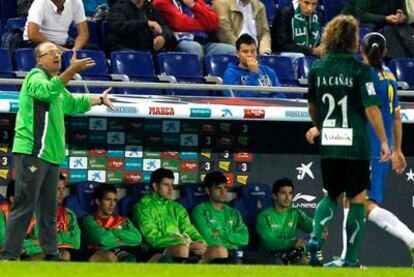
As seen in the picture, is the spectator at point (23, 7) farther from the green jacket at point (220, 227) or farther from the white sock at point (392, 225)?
the white sock at point (392, 225)

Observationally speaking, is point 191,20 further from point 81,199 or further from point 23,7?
point 81,199

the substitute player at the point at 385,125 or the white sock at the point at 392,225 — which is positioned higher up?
the substitute player at the point at 385,125

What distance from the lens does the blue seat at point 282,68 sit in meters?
16.6

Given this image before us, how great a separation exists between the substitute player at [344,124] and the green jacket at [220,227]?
365cm

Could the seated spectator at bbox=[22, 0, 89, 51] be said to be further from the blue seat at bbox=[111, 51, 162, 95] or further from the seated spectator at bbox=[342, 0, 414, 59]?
the seated spectator at bbox=[342, 0, 414, 59]

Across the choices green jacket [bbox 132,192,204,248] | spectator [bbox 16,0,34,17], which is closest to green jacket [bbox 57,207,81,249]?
green jacket [bbox 132,192,204,248]

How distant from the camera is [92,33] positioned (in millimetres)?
16672

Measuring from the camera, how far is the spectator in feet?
54.9

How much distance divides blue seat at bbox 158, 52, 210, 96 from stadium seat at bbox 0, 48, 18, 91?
5.51 ft

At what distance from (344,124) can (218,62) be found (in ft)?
15.3

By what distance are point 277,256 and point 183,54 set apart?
2.28m

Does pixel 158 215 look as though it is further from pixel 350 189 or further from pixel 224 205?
pixel 350 189

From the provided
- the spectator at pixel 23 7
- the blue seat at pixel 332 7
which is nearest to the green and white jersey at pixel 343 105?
the spectator at pixel 23 7

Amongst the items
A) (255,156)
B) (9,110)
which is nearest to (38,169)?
(9,110)
